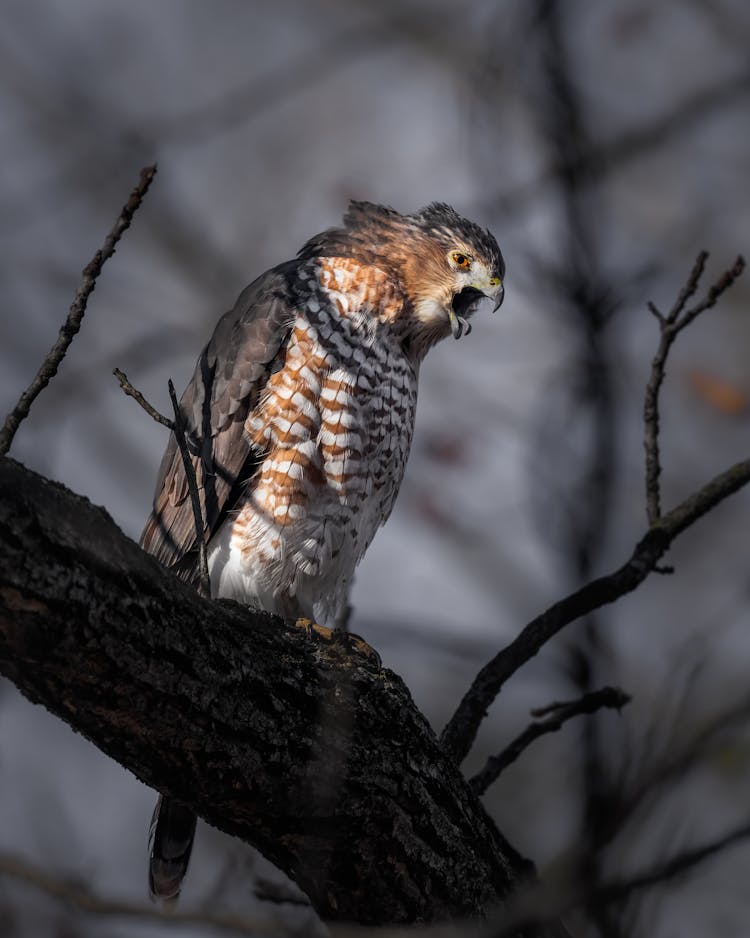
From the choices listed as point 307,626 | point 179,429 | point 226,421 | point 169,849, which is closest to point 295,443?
point 226,421

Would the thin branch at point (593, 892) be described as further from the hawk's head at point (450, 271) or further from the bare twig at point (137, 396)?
the hawk's head at point (450, 271)

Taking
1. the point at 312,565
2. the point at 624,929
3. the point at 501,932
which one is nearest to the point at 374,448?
the point at 312,565

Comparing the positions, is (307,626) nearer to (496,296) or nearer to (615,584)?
(615,584)

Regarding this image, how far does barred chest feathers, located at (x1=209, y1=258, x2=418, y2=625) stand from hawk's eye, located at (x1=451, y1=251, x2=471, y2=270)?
73 cm

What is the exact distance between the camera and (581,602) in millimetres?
3479

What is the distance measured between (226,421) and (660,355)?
67.8 inches

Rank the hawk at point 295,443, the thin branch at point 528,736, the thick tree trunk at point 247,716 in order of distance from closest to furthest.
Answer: the thick tree trunk at point 247,716
the thin branch at point 528,736
the hawk at point 295,443

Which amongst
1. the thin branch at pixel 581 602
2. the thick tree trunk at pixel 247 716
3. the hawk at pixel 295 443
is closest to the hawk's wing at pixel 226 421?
the hawk at pixel 295 443

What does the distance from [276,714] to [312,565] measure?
5.20 ft

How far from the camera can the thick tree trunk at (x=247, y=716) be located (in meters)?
2.24

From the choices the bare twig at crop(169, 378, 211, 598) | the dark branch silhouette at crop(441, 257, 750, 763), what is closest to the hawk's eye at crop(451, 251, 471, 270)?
the dark branch silhouette at crop(441, 257, 750, 763)

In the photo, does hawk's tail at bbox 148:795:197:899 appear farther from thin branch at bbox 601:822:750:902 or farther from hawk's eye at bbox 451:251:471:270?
hawk's eye at bbox 451:251:471:270

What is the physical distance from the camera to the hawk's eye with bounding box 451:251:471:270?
5.11 m

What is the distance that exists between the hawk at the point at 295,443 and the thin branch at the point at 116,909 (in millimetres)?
2104
